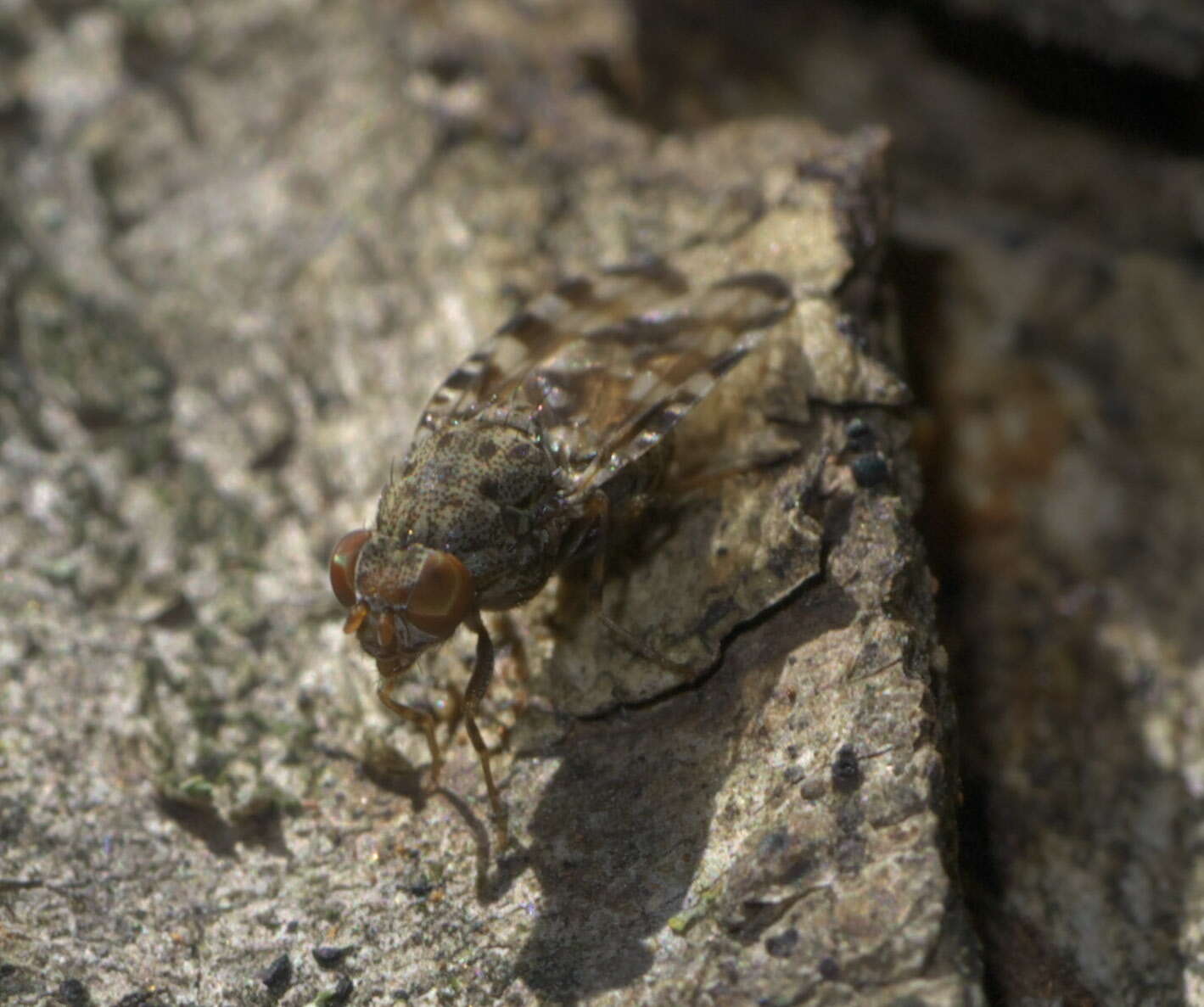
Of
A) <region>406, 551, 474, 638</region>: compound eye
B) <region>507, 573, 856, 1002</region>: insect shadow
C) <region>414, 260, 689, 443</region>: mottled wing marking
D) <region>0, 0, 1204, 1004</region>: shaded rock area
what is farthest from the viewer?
<region>414, 260, 689, 443</region>: mottled wing marking

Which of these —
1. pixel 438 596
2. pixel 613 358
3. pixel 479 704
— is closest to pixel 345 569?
pixel 438 596

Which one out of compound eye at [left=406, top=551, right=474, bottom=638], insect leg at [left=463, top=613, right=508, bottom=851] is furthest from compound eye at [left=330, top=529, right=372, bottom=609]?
insect leg at [left=463, top=613, right=508, bottom=851]

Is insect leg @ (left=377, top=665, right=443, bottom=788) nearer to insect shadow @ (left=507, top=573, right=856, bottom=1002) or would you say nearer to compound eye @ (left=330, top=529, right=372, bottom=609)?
compound eye @ (left=330, top=529, right=372, bottom=609)

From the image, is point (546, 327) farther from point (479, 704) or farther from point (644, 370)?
point (479, 704)

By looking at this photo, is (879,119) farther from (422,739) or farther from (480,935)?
(480,935)

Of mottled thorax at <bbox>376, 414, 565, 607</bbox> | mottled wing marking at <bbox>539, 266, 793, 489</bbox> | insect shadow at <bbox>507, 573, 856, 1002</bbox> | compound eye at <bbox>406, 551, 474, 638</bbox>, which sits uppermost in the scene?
mottled wing marking at <bbox>539, 266, 793, 489</bbox>
